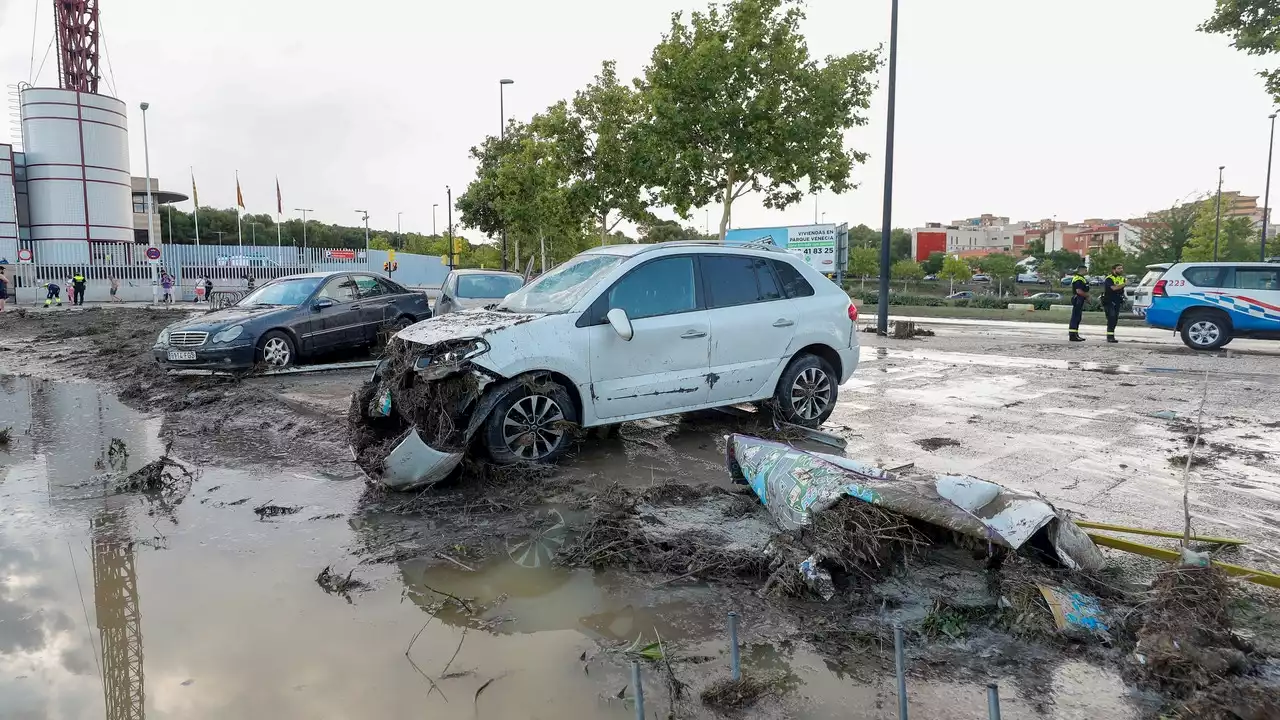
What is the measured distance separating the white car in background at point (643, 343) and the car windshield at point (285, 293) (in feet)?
20.9

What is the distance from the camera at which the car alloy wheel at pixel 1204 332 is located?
14.9 m

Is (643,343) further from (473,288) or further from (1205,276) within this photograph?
(1205,276)

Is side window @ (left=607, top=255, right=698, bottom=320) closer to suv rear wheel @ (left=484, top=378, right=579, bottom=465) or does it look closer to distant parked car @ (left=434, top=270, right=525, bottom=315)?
suv rear wheel @ (left=484, top=378, right=579, bottom=465)

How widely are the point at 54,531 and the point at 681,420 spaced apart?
17.2 ft

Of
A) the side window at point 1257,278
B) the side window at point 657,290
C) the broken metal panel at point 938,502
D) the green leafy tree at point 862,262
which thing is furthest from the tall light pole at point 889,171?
the green leafy tree at point 862,262

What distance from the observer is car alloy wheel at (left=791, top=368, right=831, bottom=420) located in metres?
7.47

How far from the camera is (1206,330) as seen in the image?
15.0 m

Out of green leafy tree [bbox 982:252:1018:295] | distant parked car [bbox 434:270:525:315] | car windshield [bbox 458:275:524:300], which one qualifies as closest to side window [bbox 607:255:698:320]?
distant parked car [bbox 434:270:525:315]

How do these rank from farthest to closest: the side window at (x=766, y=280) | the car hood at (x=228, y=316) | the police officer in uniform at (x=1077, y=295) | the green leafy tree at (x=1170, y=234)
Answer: the green leafy tree at (x=1170, y=234), the police officer in uniform at (x=1077, y=295), the car hood at (x=228, y=316), the side window at (x=766, y=280)

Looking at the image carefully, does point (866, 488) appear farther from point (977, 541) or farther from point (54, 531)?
point (54, 531)

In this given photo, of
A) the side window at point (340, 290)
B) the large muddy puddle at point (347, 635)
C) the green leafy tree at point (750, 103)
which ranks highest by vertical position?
the green leafy tree at point (750, 103)

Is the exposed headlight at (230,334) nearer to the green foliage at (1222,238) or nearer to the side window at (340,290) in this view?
the side window at (340,290)

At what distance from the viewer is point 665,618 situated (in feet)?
12.1

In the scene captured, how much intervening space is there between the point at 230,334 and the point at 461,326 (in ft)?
21.0
